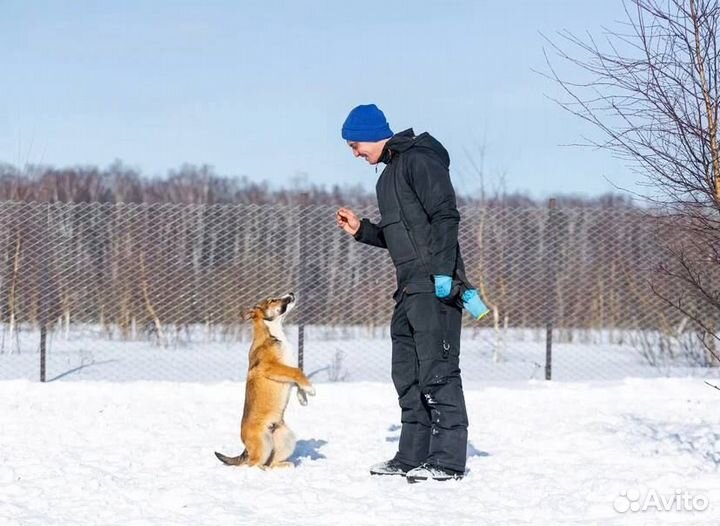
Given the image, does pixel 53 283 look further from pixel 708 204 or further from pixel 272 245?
pixel 708 204

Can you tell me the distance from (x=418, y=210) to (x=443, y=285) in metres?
0.48

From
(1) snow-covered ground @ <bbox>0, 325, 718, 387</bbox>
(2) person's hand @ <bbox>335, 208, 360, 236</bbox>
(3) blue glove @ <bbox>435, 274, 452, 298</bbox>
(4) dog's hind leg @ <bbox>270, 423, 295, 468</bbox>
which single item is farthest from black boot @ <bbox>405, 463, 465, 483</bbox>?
(1) snow-covered ground @ <bbox>0, 325, 718, 387</bbox>

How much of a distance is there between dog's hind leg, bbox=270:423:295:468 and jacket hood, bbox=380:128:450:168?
1775 millimetres

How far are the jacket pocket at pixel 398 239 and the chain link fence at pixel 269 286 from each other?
462cm

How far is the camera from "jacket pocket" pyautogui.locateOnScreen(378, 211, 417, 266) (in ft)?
18.0

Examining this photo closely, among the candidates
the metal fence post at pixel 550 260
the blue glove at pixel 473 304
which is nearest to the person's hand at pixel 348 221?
the blue glove at pixel 473 304

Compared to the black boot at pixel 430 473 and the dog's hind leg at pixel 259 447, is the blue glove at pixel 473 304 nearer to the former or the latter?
the black boot at pixel 430 473

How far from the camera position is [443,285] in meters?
5.29

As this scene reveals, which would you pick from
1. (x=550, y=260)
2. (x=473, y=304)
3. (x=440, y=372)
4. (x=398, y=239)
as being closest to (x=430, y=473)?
(x=440, y=372)

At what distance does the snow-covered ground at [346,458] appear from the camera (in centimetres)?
470

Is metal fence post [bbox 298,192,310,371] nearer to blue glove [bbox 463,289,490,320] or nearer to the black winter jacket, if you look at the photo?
the black winter jacket

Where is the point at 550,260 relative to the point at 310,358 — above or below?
above

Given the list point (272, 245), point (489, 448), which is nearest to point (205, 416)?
point (489, 448)

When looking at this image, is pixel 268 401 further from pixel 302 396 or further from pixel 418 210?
pixel 418 210
